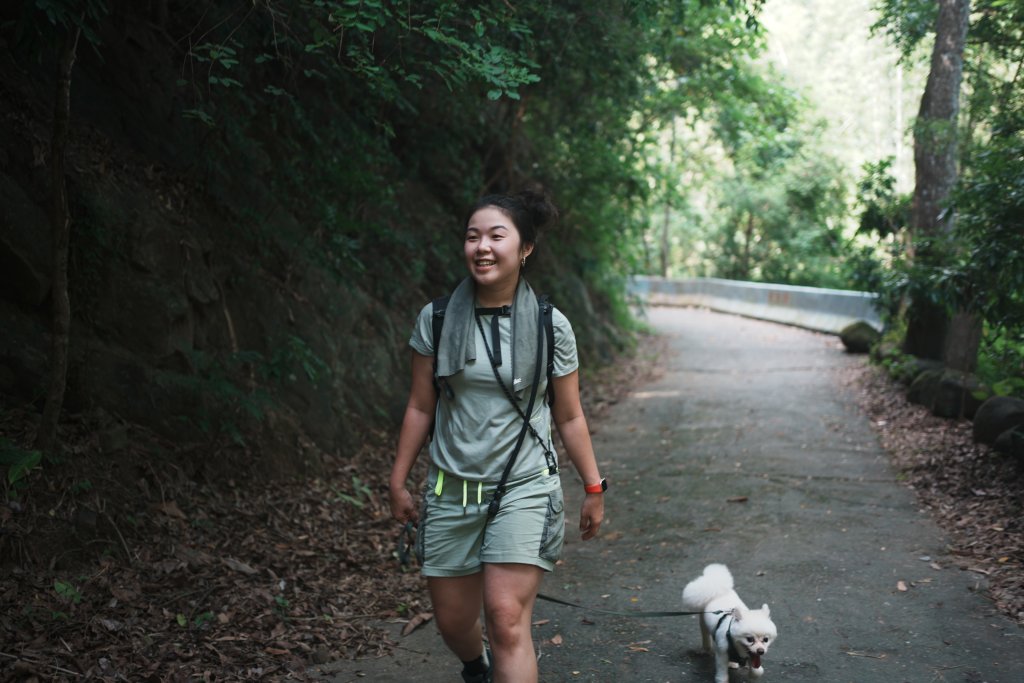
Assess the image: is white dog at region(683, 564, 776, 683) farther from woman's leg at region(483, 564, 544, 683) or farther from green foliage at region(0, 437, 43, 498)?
green foliage at region(0, 437, 43, 498)

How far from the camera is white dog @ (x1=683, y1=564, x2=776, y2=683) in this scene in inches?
163

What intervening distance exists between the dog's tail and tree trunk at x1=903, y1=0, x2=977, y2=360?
21.6 feet

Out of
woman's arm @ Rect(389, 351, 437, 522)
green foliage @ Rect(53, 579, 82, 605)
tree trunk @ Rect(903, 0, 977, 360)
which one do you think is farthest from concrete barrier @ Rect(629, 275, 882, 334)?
green foliage @ Rect(53, 579, 82, 605)

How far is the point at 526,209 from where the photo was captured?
12.0 ft

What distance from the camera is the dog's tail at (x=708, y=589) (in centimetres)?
452

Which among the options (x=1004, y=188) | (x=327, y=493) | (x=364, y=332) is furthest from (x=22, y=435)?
(x=1004, y=188)

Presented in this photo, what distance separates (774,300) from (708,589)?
2162 centimetres

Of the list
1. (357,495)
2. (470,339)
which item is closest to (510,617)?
(470,339)

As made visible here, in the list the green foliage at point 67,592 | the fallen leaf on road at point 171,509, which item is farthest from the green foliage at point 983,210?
the green foliage at point 67,592

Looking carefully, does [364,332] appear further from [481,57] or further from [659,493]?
[481,57]

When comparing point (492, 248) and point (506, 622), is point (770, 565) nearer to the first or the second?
point (506, 622)

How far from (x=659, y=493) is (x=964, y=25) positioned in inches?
289

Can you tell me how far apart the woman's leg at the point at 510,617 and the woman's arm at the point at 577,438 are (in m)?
0.37

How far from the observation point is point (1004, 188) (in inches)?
271
